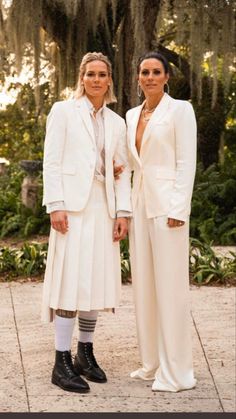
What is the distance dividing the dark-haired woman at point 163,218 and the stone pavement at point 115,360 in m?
0.17

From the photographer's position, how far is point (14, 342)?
4.97 metres

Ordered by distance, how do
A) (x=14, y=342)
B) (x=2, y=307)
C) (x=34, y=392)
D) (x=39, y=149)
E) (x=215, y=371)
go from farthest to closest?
(x=39, y=149) < (x=2, y=307) < (x=14, y=342) < (x=215, y=371) < (x=34, y=392)

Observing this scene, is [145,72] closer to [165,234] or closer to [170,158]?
[170,158]

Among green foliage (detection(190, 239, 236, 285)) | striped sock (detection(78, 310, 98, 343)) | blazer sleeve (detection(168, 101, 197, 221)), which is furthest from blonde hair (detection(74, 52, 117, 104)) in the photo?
green foliage (detection(190, 239, 236, 285))

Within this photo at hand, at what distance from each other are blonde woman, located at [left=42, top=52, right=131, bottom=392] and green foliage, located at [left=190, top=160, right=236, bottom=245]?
4042 millimetres

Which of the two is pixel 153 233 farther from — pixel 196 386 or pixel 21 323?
pixel 21 323

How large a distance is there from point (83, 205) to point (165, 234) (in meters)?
0.39

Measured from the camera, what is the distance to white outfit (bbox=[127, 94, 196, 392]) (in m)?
4.11

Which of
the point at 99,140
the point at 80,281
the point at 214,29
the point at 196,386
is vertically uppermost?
the point at 214,29

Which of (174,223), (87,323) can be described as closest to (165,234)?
(174,223)

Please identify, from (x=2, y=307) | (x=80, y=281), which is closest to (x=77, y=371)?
(x=80, y=281)

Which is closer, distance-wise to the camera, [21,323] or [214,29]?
[21,323]

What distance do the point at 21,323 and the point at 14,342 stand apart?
40 centimetres

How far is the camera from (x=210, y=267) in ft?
21.7
